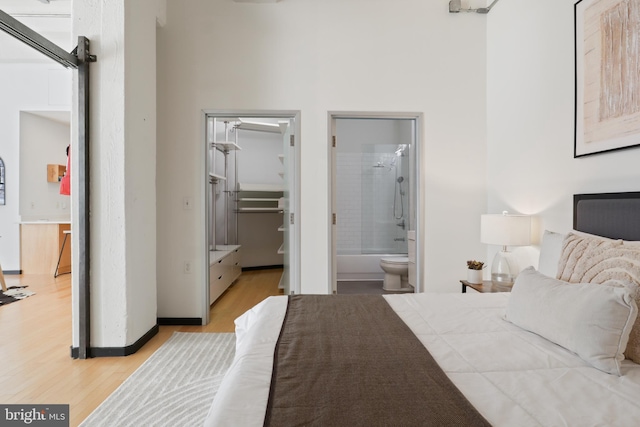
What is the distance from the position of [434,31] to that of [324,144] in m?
1.56

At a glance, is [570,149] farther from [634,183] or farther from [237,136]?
[237,136]

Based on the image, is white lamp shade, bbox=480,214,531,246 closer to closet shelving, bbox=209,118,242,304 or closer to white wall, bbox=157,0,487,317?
white wall, bbox=157,0,487,317

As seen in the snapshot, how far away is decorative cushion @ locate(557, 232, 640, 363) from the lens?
1.27 meters

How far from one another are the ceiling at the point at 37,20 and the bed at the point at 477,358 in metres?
3.97

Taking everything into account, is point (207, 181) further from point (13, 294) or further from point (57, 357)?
point (13, 294)

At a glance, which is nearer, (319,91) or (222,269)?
(319,91)

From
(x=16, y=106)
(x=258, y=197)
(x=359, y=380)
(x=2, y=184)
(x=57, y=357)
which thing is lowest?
(x=57, y=357)

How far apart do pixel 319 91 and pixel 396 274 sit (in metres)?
2.49

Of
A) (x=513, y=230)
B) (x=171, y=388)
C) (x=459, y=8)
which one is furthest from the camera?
(x=459, y=8)

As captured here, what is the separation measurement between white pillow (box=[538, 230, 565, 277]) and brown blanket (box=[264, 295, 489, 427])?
3.25ft

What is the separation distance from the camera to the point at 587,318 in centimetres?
119

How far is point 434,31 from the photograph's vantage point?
3.39m

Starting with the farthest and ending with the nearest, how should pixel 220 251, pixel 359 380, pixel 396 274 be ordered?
pixel 220 251, pixel 396 274, pixel 359 380

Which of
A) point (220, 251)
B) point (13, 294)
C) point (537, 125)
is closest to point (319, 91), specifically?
point (537, 125)
